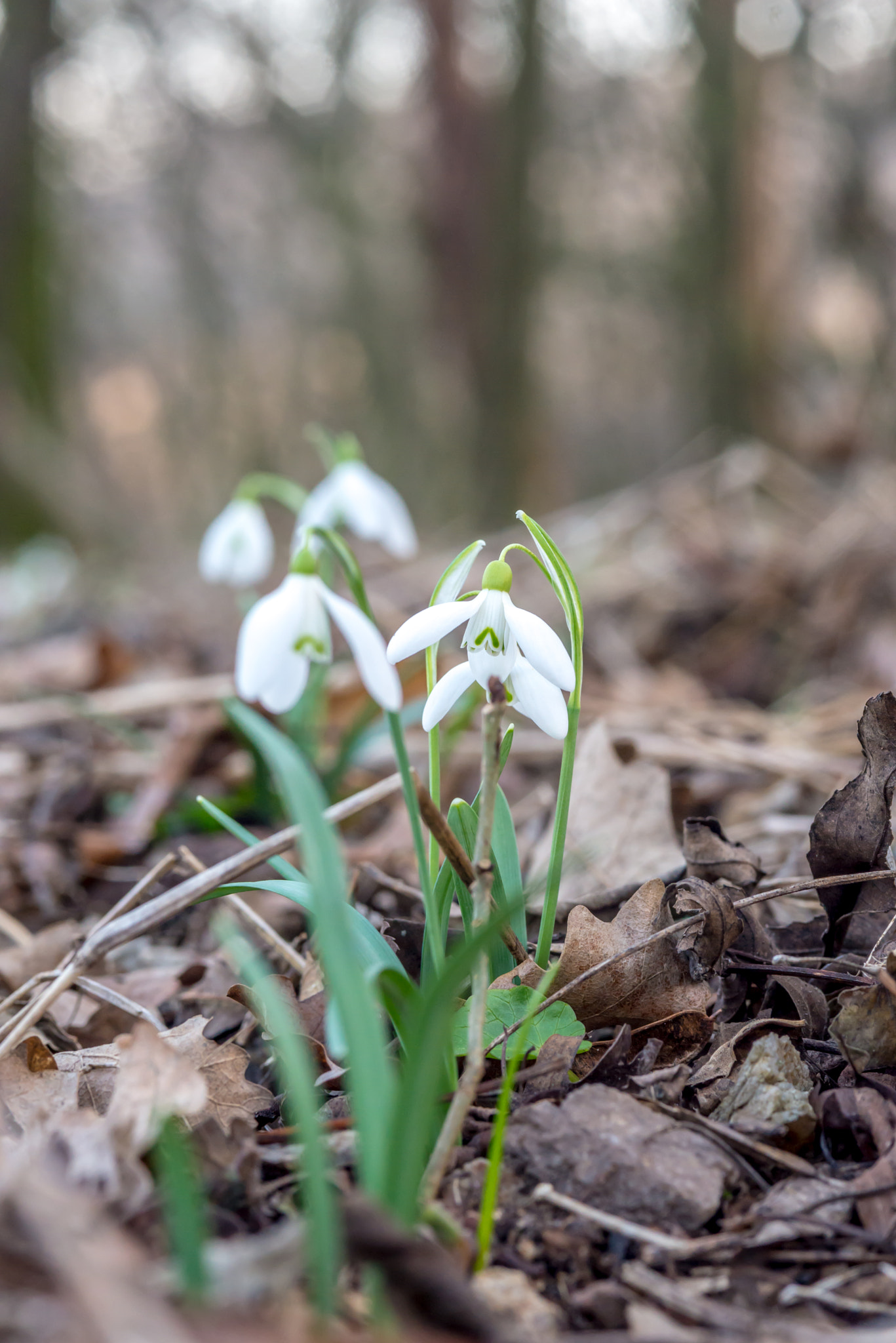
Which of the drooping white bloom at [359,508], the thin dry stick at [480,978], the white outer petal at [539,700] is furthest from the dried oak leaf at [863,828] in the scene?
the drooping white bloom at [359,508]

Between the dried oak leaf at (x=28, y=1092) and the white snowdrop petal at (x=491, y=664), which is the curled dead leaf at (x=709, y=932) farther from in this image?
the dried oak leaf at (x=28, y=1092)

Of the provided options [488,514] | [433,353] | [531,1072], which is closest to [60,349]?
[433,353]

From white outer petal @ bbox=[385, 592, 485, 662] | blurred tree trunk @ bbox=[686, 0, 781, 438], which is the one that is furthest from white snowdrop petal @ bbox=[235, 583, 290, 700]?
blurred tree trunk @ bbox=[686, 0, 781, 438]

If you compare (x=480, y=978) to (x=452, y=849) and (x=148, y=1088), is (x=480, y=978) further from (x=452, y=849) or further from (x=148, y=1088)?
(x=148, y=1088)

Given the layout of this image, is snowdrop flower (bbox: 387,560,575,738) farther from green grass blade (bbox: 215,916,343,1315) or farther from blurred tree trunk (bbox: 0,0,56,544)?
blurred tree trunk (bbox: 0,0,56,544)

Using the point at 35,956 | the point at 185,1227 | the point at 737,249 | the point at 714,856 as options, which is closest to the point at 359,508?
the point at 35,956

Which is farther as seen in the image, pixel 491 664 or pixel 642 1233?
pixel 491 664

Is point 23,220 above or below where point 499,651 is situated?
above
